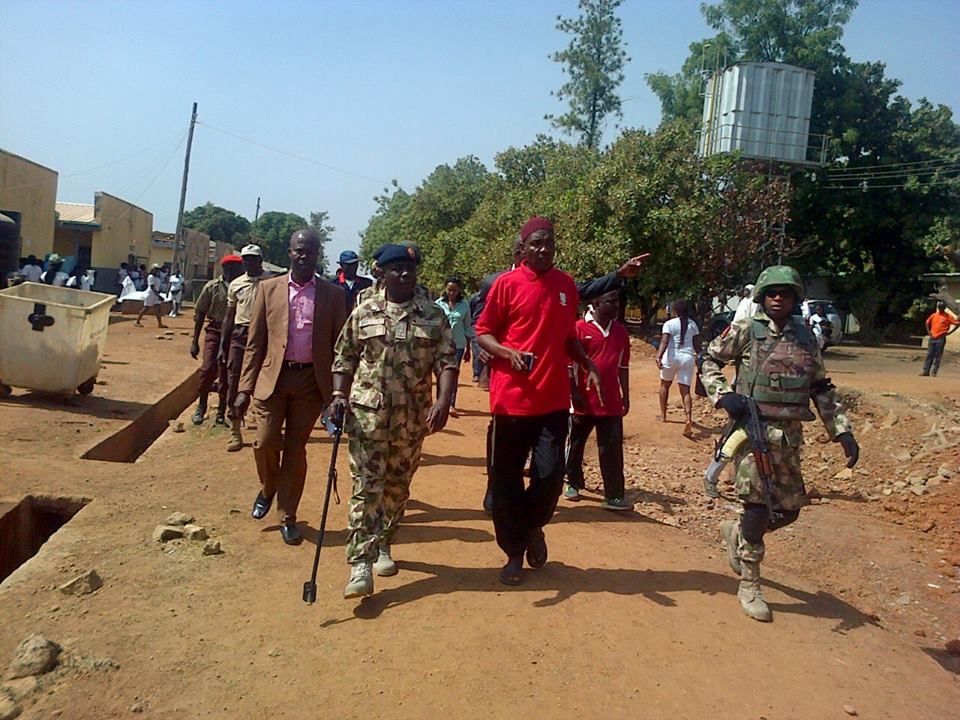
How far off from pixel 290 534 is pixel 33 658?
5.97 ft

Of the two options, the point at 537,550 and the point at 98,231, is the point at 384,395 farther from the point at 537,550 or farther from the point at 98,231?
the point at 98,231

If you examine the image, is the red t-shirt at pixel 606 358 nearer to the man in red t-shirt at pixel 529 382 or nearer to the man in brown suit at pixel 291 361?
the man in red t-shirt at pixel 529 382

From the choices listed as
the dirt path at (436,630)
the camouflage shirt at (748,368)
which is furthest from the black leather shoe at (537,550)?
the camouflage shirt at (748,368)

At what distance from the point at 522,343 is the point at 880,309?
31.6 metres

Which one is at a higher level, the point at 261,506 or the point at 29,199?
the point at 29,199

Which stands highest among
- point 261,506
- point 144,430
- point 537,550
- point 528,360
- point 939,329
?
point 939,329

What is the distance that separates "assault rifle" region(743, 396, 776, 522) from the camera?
4.12 m

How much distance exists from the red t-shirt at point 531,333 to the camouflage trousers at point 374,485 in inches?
22.0

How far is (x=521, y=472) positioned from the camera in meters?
4.32

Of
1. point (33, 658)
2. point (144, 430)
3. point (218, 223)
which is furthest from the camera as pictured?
point (218, 223)

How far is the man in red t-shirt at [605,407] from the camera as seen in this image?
6.12 m

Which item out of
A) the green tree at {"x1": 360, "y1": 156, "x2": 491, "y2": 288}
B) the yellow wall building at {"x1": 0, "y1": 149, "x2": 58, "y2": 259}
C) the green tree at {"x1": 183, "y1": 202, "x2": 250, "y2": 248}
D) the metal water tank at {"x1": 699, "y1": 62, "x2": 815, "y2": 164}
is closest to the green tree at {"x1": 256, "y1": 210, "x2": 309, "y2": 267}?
the green tree at {"x1": 183, "y1": 202, "x2": 250, "y2": 248}

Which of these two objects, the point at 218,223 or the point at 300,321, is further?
the point at 218,223

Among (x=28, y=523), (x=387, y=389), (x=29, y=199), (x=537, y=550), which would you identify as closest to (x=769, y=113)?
(x=29, y=199)
